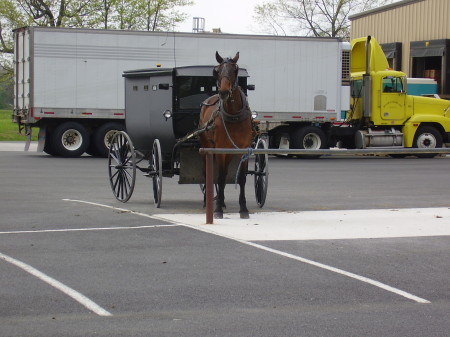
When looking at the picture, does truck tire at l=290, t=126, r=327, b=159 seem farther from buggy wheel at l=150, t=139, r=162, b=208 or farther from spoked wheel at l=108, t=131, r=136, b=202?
buggy wheel at l=150, t=139, r=162, b=208

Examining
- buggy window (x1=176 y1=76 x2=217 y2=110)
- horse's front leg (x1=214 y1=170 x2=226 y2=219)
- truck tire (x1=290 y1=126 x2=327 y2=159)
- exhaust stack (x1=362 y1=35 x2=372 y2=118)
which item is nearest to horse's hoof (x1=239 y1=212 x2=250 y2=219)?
horse's front leg (x1=214 y1=170 x2=226 y2=219)

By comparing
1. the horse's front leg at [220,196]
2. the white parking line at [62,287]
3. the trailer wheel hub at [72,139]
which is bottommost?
the white parking line at [62,287]

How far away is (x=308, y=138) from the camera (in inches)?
1160

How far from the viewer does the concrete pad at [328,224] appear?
10.7 metres

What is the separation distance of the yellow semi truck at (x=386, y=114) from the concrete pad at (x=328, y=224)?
1636 cm

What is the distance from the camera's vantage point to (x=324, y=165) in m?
25.8

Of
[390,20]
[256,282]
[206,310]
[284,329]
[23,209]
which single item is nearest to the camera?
[284,329]

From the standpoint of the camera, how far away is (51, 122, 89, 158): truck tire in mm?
27812

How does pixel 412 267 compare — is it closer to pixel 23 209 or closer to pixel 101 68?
pixel 23 209

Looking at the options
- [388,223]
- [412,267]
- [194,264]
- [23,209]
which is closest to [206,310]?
[194,264]

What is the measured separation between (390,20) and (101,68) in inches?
767

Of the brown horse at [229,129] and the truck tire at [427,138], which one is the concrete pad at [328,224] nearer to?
the brown horse at [229,129]

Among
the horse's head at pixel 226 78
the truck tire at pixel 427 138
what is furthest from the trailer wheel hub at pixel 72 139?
the horse's head at pixel 226 78

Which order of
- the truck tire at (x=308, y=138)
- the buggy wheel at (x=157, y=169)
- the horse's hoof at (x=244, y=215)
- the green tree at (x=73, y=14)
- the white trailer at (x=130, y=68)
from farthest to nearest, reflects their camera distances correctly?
the green tree at (x=73, y=14)
the truck tire at (x=308, y=138)
the white trailer at (x=130, y=68)
the buggy wheel at (x=157, y=169)
the horse's hoof at (x=244, y=215)
